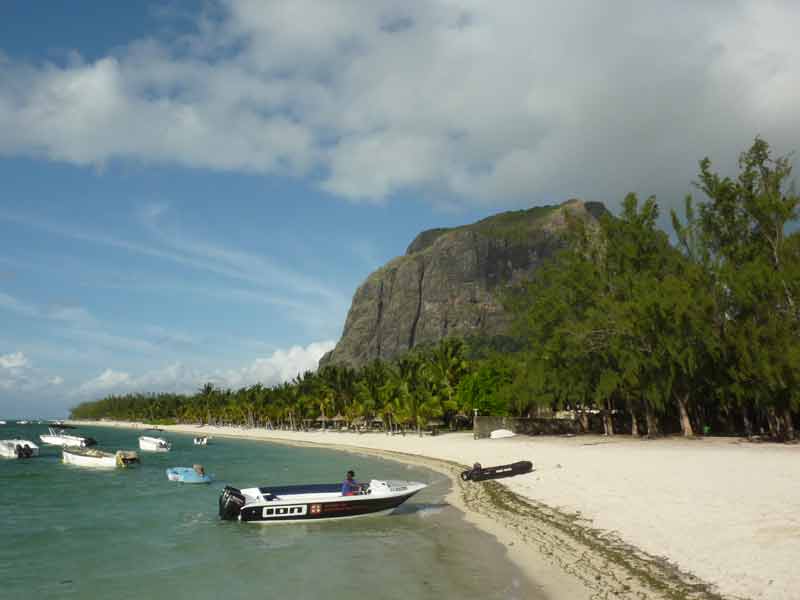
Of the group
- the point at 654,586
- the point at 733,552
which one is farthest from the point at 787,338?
the point at 654,586

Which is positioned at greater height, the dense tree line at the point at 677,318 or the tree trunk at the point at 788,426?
the dense tree line at the point at 677,318

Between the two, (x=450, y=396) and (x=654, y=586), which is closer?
(x=654, y=586)

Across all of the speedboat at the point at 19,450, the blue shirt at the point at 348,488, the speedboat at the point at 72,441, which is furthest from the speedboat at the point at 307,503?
the speedboat at the point at 72,441

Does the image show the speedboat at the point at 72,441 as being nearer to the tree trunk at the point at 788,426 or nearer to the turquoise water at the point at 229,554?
the turquoise water at the point at 229,554

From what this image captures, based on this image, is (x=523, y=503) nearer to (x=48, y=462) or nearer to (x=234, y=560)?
(x=234, y=560)

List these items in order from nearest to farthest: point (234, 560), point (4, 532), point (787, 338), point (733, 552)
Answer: point (733, 552) < point (234, 560) < point (4, 532) < point (787, 338)

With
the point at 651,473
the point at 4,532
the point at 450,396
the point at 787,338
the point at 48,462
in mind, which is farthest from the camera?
the point at 450,396

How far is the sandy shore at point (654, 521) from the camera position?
39.4 ft

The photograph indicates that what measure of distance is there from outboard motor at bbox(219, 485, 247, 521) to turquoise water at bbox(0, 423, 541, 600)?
46 cm

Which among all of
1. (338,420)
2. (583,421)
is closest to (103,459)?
(583,421)

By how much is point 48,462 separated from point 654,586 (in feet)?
212

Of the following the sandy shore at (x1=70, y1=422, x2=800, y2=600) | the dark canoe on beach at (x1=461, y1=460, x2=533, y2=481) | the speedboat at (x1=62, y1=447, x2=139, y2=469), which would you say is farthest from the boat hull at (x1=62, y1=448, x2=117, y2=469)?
the dark canoe on beach at (x1=461, y1=460, x2=533, y2=481)

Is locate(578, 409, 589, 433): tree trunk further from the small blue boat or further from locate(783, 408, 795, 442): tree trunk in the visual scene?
the small blue boat

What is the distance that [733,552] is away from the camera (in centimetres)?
1301
